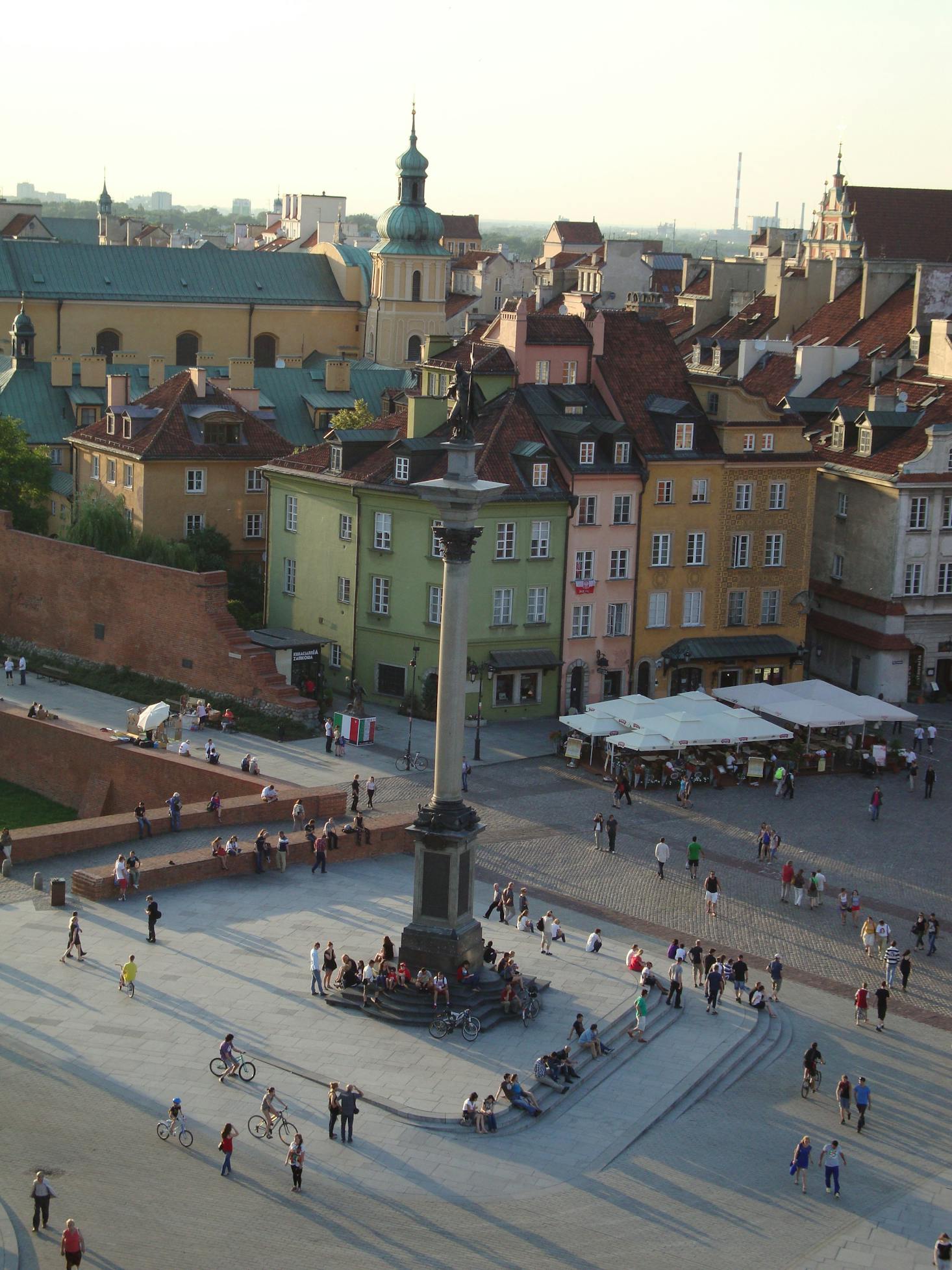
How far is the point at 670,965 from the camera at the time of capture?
40.7 meters

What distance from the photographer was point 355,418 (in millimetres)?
78500

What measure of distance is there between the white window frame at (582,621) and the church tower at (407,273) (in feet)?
155

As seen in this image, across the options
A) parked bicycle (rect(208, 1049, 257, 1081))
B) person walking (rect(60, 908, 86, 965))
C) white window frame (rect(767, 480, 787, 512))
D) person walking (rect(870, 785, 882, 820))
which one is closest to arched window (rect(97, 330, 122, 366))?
white window frame (rect(767, 480, 787, 512))

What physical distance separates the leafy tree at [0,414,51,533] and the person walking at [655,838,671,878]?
34.9 m

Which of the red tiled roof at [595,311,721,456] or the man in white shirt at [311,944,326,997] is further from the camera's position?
the red tiled roof at [595,311,721,456]

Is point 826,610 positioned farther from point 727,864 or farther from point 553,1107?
point 553,1107

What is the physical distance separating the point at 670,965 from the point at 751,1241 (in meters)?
10.7

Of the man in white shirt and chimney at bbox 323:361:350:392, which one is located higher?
chimney at bbox 323:361:350:392

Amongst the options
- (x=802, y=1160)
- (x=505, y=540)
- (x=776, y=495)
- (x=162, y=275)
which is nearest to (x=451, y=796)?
(x=802, y=1160)

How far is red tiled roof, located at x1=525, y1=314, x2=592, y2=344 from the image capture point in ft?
206

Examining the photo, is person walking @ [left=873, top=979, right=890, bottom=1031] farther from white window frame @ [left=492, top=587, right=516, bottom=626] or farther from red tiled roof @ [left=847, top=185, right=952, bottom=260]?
red tiled roof @ [left=847, top=185, right=952, bottom=260]

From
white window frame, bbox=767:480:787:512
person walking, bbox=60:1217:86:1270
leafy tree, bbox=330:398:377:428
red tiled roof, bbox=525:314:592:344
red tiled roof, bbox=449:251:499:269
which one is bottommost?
person walking, bbox=60:1217:86:1270

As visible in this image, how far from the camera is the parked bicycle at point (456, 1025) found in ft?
120

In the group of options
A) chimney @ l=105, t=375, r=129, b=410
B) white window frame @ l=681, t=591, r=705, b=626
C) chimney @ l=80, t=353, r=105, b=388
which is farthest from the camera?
chimney @ l=80, t=353, r=105, b=388
